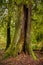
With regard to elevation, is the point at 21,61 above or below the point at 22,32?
below

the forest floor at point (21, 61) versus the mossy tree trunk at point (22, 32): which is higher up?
the mossy tree trunk at point (22, 32)

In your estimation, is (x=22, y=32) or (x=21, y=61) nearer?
(x=21, y=61)

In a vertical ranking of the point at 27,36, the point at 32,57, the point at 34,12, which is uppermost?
the point at 34,12

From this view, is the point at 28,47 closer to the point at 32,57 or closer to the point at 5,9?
the point at 32,57

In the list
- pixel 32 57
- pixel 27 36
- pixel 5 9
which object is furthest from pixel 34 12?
pixel 32 57

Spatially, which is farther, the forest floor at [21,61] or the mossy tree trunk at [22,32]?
the mossy tree trunk at [22,32]

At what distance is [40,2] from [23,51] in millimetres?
4701

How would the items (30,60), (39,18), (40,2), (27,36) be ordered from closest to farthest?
(30,60) < (27,36) < (40,2) < (39,18)

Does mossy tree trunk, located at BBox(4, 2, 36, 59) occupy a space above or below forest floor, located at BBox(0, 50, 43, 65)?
above

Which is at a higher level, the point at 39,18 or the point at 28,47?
the point at 39,18

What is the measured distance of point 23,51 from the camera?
44.8ft

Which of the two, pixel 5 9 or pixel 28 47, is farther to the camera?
pixel 5 9

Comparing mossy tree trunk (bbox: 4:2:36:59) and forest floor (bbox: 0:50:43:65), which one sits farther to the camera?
mossy tree trunk (bbox: 4:2:36:59)

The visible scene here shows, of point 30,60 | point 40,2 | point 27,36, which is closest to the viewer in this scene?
point 30,60
